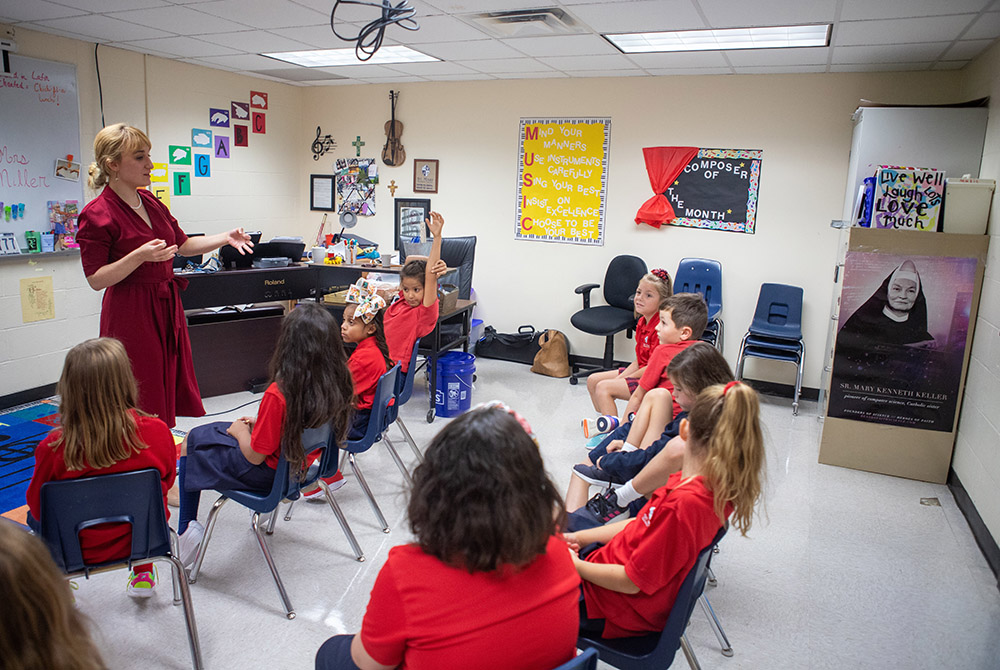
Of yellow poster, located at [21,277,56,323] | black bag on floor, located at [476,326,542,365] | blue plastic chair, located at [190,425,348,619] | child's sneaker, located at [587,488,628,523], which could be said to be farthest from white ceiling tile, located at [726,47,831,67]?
yellow poster, located at [21,277,56,323]

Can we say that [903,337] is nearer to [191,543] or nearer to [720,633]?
[720,633]

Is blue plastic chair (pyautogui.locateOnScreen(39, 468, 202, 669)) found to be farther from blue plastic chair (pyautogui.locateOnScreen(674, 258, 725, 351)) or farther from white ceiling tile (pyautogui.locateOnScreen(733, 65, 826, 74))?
white ceiling tile (pyautogui.locateOnScreen(733, 65, 826, 74))

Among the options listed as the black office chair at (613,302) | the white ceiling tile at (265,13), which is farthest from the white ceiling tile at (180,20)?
the black office chair at (613,302)

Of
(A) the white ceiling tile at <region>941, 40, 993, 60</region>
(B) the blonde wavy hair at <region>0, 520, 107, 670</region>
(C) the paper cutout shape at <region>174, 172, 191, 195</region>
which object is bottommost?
(B) the blonde wavy hair at <region>0, 520, 107, 670</region>

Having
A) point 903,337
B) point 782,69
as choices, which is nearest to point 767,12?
point 782,69

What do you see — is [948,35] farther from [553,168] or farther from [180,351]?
[180,351]

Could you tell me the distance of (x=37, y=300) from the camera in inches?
173

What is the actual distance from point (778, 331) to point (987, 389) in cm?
→ 175

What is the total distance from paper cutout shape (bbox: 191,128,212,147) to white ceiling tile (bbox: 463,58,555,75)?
2.19 metres

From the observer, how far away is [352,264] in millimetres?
5305

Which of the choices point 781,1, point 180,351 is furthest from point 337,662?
point 781,1

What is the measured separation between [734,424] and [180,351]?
90.2 inches

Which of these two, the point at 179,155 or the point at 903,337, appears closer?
the point at 903,337

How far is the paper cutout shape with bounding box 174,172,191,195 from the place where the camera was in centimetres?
532
